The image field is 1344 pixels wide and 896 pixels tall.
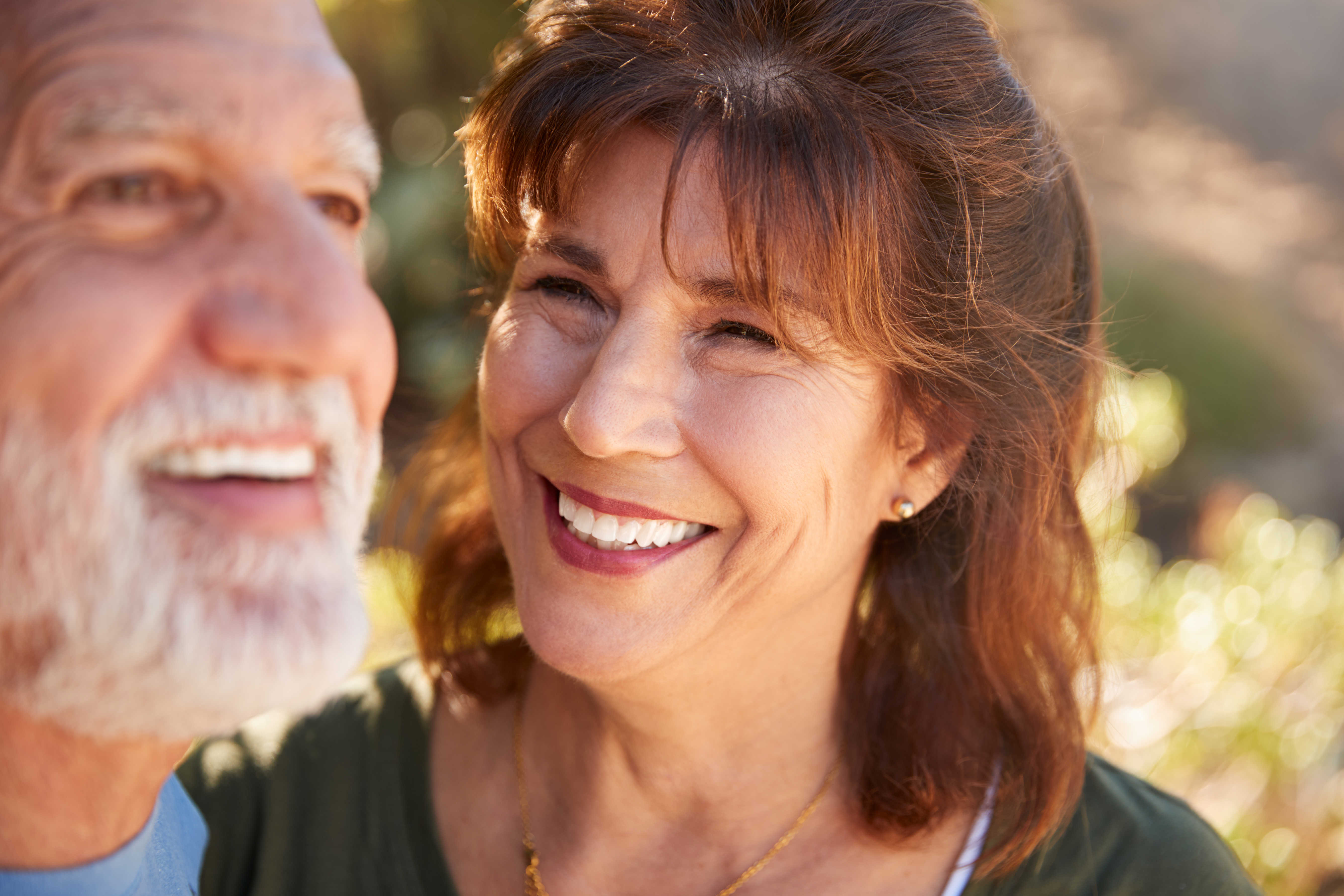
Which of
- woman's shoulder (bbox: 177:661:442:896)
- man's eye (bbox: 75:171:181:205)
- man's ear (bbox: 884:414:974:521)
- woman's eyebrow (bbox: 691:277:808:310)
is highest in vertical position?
man's eye (bbox: 75:171:181:205)

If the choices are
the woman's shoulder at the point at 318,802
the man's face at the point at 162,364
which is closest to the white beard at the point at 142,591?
the man's face at the point at 162,364

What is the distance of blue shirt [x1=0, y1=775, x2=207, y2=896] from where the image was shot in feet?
4.04

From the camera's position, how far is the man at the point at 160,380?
109cm

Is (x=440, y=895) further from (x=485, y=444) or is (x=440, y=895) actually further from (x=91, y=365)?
(x=91, y=365)

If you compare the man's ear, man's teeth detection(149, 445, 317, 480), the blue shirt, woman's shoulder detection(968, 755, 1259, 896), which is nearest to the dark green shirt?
woman's shoulder detection(968, 755, 1259, 896)

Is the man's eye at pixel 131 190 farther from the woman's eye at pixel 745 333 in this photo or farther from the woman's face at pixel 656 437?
the woman's eye at pixel 745 333

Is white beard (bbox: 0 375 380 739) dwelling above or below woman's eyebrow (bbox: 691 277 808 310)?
below

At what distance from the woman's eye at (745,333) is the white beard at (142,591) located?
0.78 metres

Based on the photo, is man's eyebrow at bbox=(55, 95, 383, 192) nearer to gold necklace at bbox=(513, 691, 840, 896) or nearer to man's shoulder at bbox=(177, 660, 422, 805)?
man's shoulder at bbox=(177, 660, 422, 805)

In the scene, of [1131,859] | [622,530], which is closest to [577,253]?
[622,530]

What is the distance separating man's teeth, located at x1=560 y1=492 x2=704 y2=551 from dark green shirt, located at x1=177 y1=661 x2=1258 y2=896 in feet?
2.24

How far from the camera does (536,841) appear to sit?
2137 mm

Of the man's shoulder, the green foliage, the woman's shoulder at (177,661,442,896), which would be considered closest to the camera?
the woman's shoulder at (177,661,442,896)

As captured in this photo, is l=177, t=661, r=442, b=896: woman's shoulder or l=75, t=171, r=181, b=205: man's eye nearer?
l=75, t=171, r=181, b=205: man's eye
